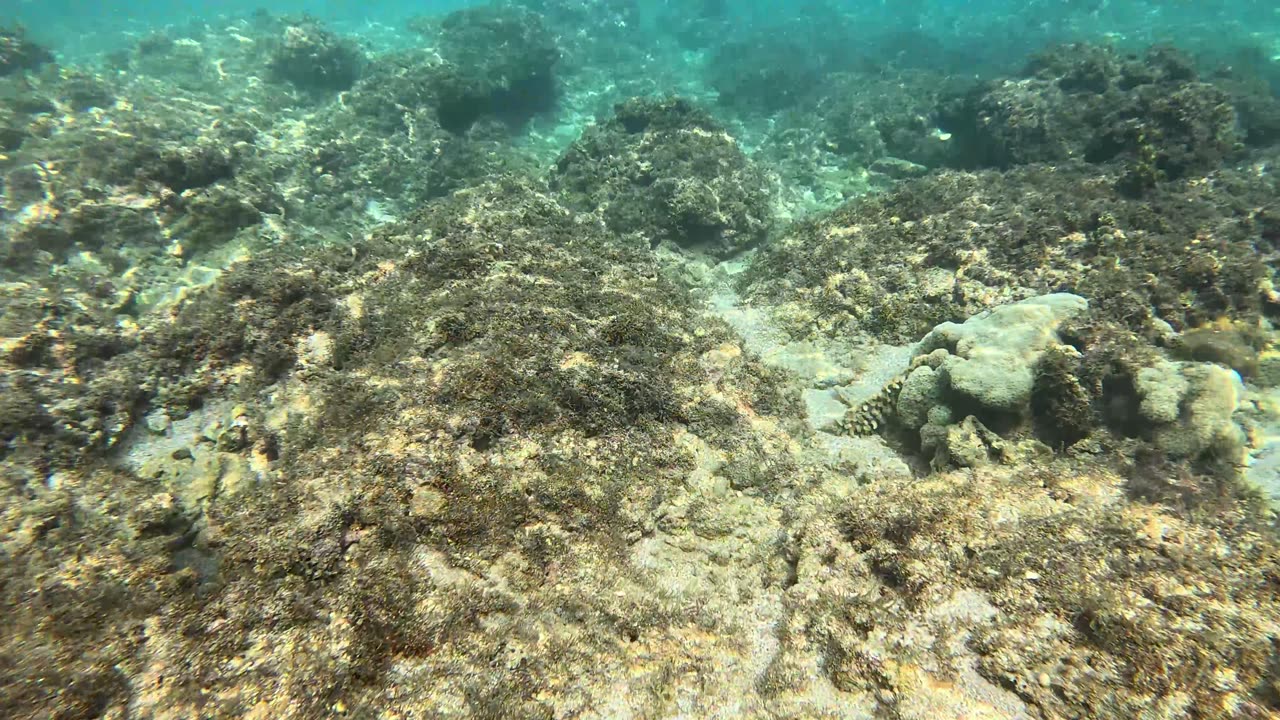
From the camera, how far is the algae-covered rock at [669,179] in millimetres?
9883

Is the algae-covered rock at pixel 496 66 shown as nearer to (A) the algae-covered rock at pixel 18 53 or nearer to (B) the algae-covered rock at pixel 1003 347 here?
(A) the algae-covered rock at pixel 18 53

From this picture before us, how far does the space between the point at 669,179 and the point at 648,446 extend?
746cm

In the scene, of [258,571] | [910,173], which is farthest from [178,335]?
[910,173]

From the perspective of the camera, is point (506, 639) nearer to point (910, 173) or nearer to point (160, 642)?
point (160, 642)

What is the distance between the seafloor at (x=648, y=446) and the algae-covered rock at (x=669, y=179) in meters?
0.13

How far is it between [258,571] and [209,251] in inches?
312

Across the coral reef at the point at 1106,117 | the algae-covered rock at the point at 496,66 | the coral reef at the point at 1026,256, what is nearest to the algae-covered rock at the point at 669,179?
the coral reef at the point at 1026,256

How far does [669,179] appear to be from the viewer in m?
10.3

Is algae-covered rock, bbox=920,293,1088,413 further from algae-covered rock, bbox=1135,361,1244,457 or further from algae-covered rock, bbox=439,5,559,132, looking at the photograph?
algae-covered rock, bbox=439,5,559,132

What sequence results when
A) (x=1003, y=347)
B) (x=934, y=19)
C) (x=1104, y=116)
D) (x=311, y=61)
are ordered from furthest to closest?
(x=934, y=19), (x=311, y=61), (x=1104, y=116), (x=1003, y=347)

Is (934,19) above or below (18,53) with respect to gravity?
below

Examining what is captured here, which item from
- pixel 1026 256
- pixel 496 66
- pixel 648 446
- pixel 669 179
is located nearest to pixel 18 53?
pixel 496 66

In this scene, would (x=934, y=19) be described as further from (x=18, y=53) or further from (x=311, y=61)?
(x=18, y=53)

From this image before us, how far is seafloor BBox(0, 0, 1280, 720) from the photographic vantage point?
2.60 metres
